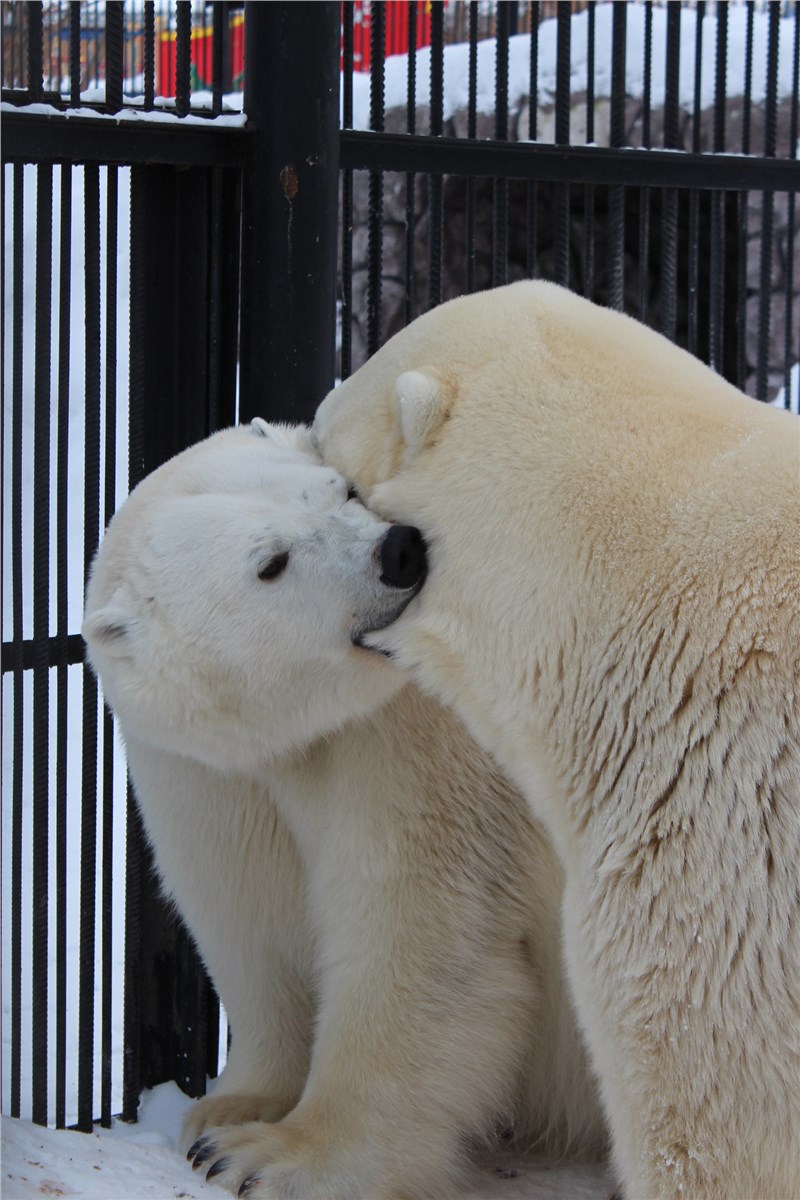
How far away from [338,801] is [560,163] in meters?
1.68

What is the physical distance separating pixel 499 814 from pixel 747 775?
2.39 feet

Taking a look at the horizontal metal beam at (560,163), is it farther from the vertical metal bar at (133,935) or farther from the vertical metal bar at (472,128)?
the vertical metal bar at (133,935)

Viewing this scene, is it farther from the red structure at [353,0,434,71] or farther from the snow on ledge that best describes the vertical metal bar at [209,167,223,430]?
the red structure at [353,0,434,71]

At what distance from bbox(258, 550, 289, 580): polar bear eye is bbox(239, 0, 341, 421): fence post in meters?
0.70

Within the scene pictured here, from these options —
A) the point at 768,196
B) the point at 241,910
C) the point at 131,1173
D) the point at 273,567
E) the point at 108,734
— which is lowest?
the point at 131,1173

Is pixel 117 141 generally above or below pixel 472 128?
below

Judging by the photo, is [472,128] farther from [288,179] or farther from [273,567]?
[273,567]

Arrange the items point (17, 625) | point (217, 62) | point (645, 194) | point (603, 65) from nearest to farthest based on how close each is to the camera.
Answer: point (17, 625) < point (217, 62) < point (645, 194) < point (603, 65)

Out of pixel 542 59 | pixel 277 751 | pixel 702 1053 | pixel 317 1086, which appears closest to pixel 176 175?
pixel 277 751

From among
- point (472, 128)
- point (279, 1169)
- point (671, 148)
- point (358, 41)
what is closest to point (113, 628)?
point (279, 1169)

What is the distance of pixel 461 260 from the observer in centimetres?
1017

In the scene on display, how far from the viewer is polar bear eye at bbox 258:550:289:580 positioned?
7.71 ft

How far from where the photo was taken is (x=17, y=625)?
285 centimetres

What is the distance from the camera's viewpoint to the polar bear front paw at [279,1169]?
2.37m
